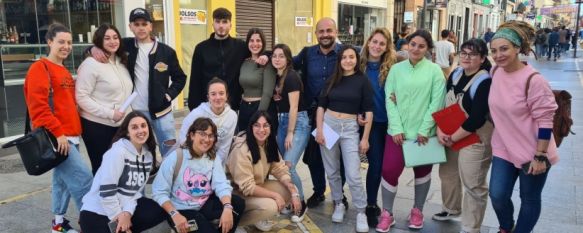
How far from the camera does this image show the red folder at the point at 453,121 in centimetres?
354

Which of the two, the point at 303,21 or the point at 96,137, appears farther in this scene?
the point at 303,21

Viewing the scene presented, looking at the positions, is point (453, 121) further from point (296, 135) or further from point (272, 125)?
point (272, 125)

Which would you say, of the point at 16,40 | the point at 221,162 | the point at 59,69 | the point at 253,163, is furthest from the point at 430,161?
the point at 16,40

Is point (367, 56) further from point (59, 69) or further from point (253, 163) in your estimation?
point (59, 69)

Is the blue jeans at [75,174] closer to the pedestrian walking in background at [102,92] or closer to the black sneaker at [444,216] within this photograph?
the pedestrian walking in background at [102,92]

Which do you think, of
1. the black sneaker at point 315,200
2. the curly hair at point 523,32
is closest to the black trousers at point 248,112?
the black sneaker at point 315,200

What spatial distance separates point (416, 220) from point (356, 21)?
14583mm

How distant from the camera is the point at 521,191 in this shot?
10.8 feet

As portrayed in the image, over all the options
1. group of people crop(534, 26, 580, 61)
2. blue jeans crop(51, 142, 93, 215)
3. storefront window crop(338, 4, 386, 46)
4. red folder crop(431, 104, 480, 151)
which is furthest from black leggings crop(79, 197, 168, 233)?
group of people crop(534, 26, 580, 61)

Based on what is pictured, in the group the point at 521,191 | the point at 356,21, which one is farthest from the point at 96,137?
the point at 356,21

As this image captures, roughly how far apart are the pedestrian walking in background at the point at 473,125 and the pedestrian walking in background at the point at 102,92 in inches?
103

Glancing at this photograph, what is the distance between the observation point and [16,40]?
6.65m

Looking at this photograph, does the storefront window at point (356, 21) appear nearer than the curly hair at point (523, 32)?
No

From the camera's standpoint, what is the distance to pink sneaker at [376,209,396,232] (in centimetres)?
392
